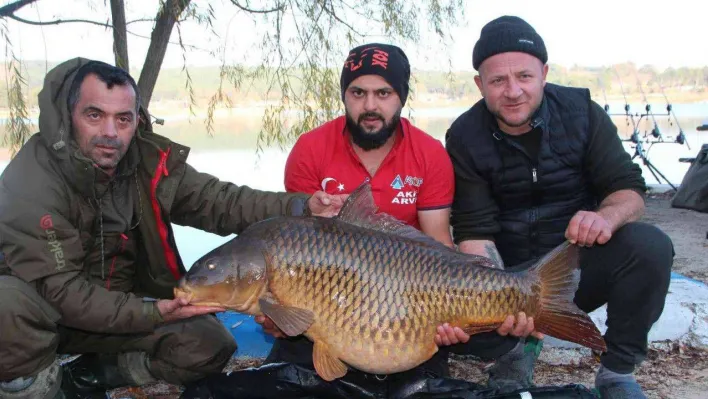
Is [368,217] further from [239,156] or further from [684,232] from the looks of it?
[239,156]

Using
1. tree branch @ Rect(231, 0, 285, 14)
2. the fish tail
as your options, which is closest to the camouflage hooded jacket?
the fish tail

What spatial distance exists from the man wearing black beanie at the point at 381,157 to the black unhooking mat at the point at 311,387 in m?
0.25

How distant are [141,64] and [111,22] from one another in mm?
377

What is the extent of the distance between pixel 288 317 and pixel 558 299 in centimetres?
65

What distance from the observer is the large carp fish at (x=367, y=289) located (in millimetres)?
1554

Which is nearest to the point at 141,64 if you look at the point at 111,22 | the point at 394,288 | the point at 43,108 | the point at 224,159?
the point at 111,22

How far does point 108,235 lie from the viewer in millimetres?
1829

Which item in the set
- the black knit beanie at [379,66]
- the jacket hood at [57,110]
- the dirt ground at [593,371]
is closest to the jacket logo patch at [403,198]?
the black knit beanie at [379,66]

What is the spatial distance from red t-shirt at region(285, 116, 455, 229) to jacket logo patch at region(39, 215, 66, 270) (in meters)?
0.73

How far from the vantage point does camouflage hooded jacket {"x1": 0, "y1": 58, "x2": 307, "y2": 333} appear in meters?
1.59

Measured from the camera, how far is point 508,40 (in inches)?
79.0

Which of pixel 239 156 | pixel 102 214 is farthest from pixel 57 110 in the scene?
pixel 239 156

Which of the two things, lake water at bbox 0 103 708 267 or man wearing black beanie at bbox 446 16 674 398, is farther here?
lake water at bbox 0 103 708 267

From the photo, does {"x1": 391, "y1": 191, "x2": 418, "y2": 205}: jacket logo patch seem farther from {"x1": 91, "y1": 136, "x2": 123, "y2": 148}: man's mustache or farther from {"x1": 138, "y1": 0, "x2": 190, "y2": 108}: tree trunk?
{"x1": 138, "y1": 0, "x2": 190, "y2": 108}: tree trunk
